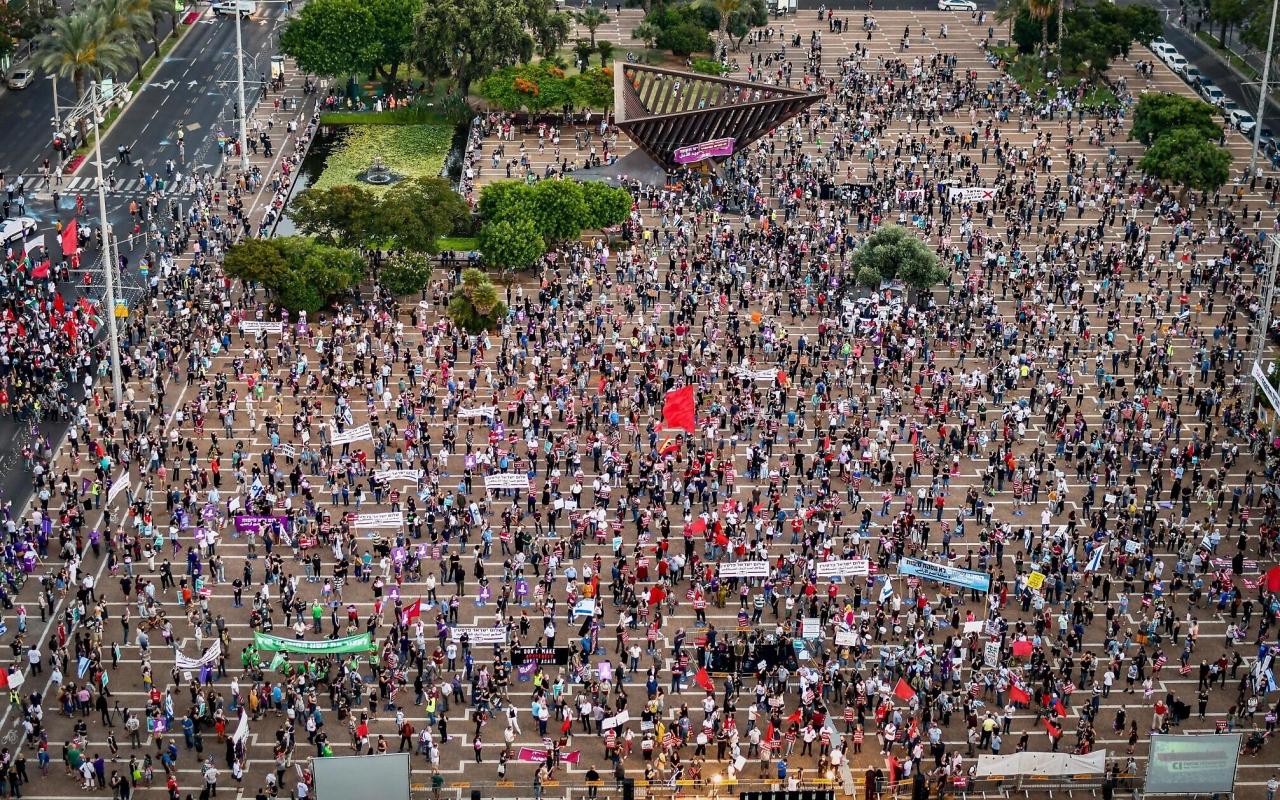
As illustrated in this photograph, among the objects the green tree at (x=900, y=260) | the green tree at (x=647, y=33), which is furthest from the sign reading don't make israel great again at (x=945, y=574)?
the green tree at (x=647, y=33)

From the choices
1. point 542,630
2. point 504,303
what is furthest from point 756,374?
point 542,630

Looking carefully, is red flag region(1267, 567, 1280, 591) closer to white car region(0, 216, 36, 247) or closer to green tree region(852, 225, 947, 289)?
green tree region(852, 225, 947, 289)

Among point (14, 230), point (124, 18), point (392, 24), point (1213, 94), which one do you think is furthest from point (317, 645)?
point (1213, 94)

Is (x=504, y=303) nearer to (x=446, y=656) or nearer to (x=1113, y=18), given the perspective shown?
(x=446, y=656)

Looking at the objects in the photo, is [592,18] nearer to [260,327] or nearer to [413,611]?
[260,327]

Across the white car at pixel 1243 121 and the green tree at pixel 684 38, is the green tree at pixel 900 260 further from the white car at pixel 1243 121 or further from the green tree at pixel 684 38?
the green tree at pixel 684 38

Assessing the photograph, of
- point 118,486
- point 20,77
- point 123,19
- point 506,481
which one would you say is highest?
point 123,19
